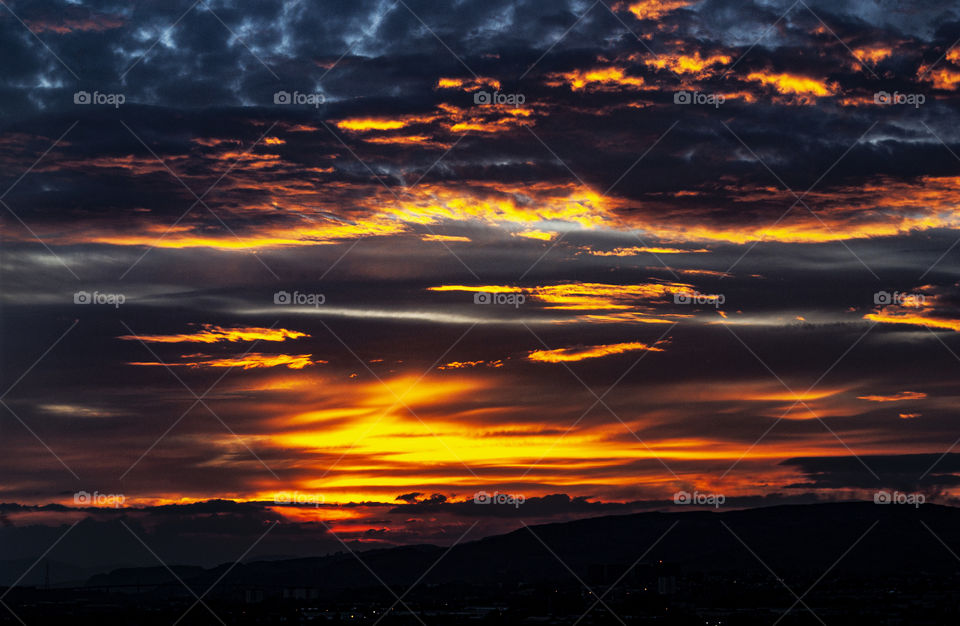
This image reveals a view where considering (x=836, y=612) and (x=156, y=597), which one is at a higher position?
(x=156, y=597)

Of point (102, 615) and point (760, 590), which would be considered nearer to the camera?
point (102, 615)

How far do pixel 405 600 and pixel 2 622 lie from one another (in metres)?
60.7

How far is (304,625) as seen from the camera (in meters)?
97.8

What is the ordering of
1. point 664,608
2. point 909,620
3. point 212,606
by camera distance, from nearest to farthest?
point 909,620 → point 664,608 → point 212,606

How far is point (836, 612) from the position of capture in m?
100

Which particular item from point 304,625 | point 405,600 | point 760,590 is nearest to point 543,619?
point 304,625

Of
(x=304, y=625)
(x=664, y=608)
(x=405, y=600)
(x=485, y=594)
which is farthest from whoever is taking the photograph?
(x=485, y=594)

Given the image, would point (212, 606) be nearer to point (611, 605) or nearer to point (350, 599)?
point (350, 599)

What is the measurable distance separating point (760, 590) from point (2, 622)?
85.5 m

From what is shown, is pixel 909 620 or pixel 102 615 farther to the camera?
pixel 102 615

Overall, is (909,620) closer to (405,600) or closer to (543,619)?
(543,619)

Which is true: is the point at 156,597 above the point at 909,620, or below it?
above

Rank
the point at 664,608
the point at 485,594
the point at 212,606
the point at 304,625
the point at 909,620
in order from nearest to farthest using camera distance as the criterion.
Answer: the point at 909,620 < the point at 304,625 < the point at 664,608 < the point at 212,606 < the point at 485,594

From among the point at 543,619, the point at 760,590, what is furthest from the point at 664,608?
the point at 760,590
